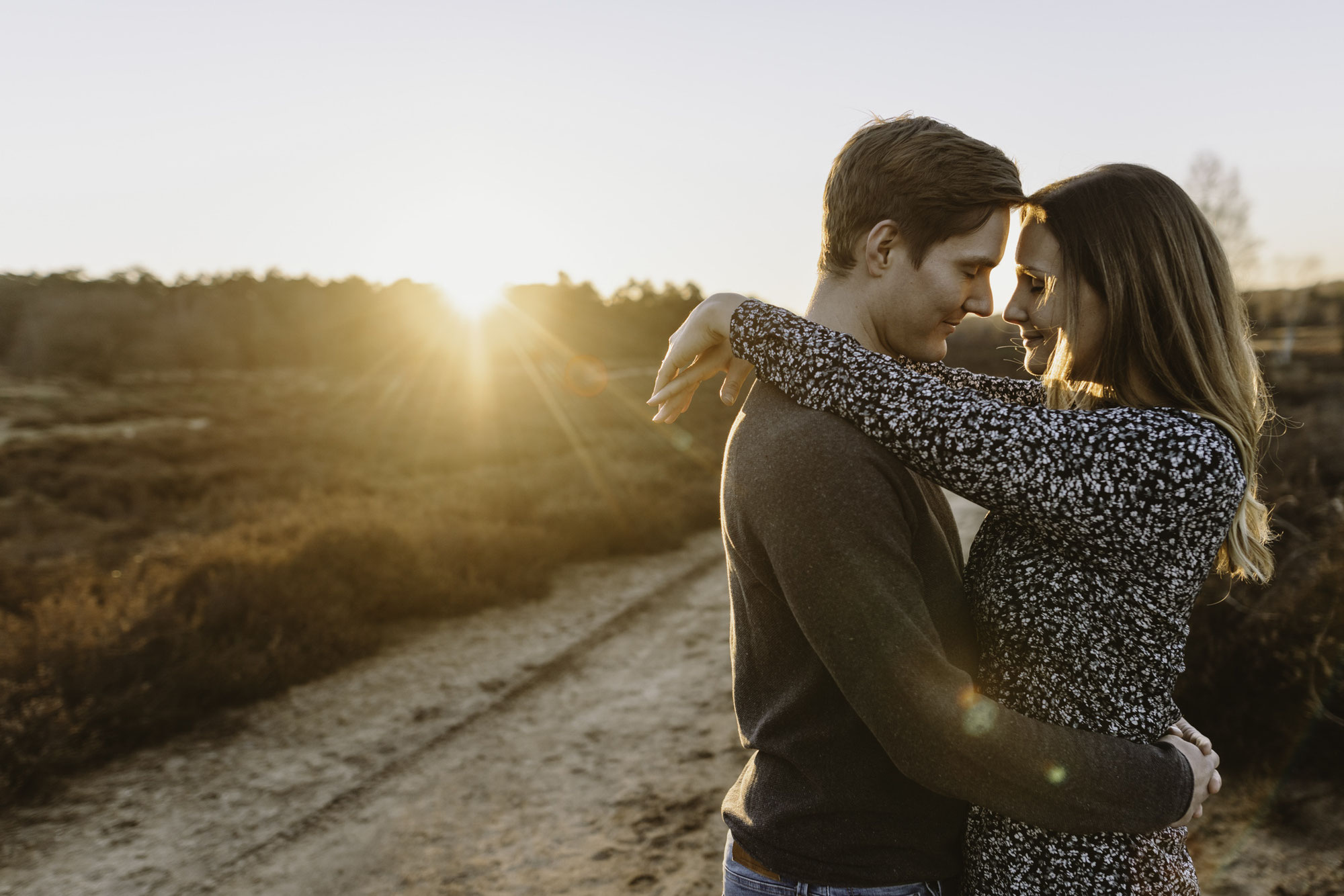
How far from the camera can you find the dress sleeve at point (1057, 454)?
1168mm

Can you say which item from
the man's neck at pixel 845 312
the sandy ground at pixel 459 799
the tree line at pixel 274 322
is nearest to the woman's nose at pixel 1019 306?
the man's neck at pixel 845 312

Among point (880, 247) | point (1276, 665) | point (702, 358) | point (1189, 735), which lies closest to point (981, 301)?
point (880, 247)

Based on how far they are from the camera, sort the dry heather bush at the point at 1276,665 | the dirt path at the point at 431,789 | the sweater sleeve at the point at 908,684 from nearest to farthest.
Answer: the sweater sleeve at the point at 908,684 < the dirt path at the point at 431,789 < the dry heather bush at the point at 1276,665

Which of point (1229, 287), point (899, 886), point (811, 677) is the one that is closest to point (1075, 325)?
point (1229, 287)

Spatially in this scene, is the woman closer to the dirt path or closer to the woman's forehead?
the woman's forehead

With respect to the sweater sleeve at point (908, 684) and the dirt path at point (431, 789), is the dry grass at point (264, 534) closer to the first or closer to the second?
the dirt path at point (431, 789)

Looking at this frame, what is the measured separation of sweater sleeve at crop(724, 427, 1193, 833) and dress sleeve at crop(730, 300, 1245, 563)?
0.37ft

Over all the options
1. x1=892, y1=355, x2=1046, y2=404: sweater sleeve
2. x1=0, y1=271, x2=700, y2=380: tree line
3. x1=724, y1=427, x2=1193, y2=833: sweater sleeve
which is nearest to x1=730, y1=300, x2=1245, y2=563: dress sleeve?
x1=724, y1=427, x2=1193, y2=833: sweater sleeve

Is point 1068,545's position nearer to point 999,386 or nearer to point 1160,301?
point 1160,301

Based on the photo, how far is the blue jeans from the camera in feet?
4.25

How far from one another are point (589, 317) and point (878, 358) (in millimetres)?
59891

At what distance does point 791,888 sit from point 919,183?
129 cm

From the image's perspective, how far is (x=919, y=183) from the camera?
1386 mm

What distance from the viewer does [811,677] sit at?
1.30 meters
